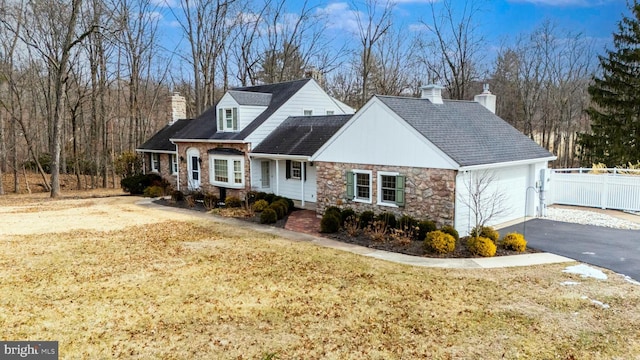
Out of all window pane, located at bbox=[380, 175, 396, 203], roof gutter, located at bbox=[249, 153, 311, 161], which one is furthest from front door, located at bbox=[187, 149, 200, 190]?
window pane, located at bbox=[380, 175, 396, 203]

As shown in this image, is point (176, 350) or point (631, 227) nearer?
point (176, 350)

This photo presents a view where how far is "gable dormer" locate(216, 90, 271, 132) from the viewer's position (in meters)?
21.0

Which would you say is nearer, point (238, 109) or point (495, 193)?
point (495, 193)

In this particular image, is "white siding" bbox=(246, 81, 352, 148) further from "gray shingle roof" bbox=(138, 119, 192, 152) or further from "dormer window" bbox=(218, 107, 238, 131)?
"gray shingle roof" bbox=(138, 119, 192, 152)

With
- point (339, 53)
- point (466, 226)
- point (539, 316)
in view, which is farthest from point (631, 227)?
point (339, 53)

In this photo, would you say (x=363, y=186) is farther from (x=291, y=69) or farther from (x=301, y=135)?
(x=291, y=69)

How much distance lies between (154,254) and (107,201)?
521 inches

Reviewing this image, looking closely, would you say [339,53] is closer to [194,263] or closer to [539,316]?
[194,263]

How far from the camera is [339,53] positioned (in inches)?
1426

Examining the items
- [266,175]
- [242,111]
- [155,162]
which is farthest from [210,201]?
[155,162]

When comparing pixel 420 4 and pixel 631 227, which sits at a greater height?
pixel 420 4

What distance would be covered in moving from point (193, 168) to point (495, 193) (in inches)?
655

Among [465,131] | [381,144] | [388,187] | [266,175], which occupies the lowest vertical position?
[388,187]

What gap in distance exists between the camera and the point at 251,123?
2130cm
